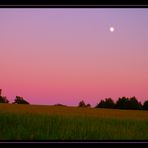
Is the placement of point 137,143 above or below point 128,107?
below

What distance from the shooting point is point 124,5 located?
300 centimetres

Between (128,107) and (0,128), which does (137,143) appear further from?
(128,107)

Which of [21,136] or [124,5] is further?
[21,136]

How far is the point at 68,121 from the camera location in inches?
284

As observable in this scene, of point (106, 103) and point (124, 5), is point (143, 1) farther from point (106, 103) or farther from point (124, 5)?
point (106, 103)

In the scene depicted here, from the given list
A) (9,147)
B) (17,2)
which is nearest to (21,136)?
(9,147)

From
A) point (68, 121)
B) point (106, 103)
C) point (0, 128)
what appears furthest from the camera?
point (106, 103)

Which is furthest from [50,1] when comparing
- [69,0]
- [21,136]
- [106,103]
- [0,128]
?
[106,103]

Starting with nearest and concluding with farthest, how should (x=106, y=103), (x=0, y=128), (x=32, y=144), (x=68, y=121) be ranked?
(x=32, y=144) < (x=0, y=128) < (x=68, y=121) < (x=106, y=103)

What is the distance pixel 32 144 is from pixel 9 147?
0.60ft

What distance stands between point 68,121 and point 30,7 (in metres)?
4.44

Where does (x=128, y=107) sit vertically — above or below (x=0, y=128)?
above

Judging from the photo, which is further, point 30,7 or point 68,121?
point 68,121

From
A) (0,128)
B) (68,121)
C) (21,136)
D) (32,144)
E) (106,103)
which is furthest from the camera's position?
(106,103)
